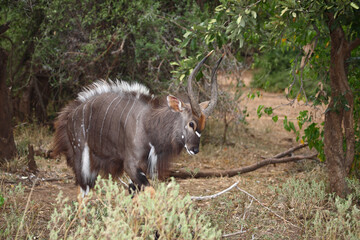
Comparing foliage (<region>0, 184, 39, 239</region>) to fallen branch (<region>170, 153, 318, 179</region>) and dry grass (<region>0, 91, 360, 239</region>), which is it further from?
fallen branch (<region>170, 153, 318, 179</region>)

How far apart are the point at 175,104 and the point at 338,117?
5.76 ft

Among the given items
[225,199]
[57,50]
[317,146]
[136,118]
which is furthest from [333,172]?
[57,50]

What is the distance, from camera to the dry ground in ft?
14.4

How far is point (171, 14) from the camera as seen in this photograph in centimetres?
729

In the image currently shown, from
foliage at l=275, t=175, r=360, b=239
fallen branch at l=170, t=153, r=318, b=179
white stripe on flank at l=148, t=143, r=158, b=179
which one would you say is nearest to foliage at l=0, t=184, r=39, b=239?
white stripe on flank at l=148, t=143, r=158, b=179

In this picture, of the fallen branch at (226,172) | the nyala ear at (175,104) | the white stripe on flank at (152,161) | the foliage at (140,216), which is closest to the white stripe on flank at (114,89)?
the nyala ear at (175,104)

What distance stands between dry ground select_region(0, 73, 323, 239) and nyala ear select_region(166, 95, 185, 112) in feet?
3.35

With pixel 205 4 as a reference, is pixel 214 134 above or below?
below

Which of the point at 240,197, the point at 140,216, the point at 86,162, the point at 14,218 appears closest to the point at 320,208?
the point at 240,197

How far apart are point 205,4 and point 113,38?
5.40ft

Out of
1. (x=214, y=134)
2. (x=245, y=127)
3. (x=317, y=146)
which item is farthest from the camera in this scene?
(x=245, y=127)

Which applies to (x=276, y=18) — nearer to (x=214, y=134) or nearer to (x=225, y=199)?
(x=225, y=199)

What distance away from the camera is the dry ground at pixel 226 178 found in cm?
440

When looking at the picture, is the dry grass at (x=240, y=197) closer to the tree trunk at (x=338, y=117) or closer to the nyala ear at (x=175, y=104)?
the tree trunk at (x=338, y=117)
